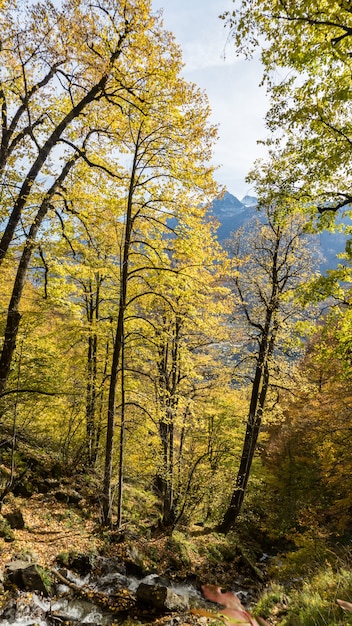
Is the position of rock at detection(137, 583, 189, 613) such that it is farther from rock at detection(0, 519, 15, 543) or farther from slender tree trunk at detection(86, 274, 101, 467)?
slender tree trunk at detection(86, 274, 101, 467)

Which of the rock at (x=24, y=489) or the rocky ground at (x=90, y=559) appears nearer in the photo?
the rocky ground at (x=90, y=559)

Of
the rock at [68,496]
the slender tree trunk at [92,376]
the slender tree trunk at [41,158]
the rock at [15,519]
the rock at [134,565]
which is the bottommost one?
the rock at [134,565]

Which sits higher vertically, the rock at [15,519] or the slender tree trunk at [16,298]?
the slender tree trunk at [16,298]

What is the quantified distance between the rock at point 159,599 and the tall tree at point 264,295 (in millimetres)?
6522

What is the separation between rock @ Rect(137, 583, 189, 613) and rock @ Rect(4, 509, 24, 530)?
10.1ft

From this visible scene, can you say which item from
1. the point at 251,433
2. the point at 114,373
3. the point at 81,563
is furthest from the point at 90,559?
the point at 251,433

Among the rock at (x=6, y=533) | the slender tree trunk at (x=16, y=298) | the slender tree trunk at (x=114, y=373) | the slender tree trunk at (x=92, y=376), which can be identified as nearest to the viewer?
the rock at (x=6, y=533)

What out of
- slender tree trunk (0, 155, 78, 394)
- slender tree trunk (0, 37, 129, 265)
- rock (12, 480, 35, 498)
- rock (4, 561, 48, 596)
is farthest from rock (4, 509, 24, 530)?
slender tree trunk (0, 37, 129, 265)

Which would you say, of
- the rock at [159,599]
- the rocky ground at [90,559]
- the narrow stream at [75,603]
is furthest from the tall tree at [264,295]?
the rock at [159,599]

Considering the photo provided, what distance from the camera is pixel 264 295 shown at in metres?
13.3

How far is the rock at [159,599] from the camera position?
633 cm

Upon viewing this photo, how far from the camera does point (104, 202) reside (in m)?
9.11

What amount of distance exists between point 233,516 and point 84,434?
6589 mm

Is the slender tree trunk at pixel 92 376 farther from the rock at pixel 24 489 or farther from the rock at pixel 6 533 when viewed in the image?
the rock at pixel 6 533
